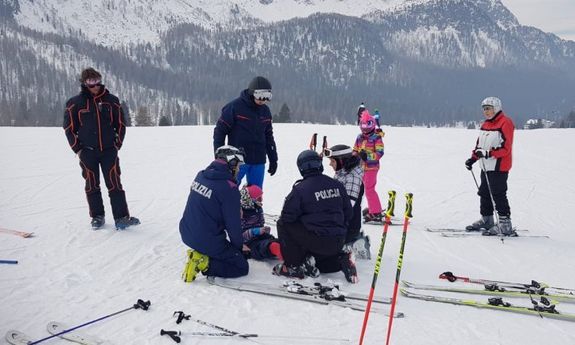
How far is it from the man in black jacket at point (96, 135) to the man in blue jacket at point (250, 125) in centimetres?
152

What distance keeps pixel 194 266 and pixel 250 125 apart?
2535mm

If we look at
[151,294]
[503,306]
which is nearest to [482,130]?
[503,306]

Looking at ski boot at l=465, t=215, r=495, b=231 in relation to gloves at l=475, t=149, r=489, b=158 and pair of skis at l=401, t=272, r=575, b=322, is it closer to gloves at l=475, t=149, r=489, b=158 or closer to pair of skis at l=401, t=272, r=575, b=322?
gloves at l=475, t=149, r=489, b=158

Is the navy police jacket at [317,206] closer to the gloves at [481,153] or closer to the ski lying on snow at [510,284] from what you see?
the ski lying on snow at [510,284]

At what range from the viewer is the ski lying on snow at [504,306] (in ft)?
14.4

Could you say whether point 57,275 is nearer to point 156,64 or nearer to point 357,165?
point 357,165

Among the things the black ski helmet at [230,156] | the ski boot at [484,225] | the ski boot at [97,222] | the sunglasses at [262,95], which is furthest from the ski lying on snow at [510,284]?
the ski boot at [97,222]

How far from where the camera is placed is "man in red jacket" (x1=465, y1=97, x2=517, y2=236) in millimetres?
7145

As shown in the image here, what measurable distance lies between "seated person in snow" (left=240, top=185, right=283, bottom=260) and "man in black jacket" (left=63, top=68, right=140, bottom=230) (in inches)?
81.2

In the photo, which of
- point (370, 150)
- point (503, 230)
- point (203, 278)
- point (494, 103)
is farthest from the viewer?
point (370, 150)

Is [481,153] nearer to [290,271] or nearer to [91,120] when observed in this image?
[290,271]

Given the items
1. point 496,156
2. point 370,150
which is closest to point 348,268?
point 370,150

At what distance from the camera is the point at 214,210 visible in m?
4.90

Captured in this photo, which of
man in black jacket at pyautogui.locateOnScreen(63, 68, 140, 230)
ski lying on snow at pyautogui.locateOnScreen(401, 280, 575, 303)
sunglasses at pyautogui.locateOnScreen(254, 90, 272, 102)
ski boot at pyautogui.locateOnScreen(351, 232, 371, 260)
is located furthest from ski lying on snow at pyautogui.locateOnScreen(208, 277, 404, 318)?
sunglasses at pyautogui.locateOnScreen(254, 90, 272, 102)
